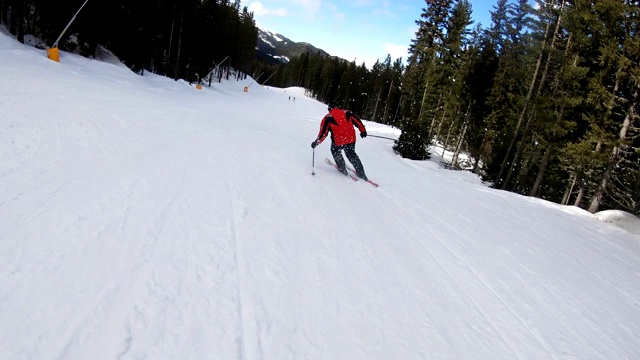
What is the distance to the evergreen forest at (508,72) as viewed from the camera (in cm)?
1438

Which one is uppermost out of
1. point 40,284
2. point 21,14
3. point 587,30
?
point 587,30

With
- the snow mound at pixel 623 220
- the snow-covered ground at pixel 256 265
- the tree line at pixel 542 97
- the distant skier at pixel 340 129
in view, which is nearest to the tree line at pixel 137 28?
the snow-covered ground at pixel 256 265

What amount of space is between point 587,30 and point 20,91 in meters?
23.7

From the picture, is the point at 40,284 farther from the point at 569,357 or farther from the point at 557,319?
the point at 557,319

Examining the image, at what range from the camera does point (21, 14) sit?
18.7 meters

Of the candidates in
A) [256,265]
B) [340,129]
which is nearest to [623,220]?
[340,129]

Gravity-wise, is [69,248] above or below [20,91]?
below

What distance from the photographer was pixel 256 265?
3.82 metres

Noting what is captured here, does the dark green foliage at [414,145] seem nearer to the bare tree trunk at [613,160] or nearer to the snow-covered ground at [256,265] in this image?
the bare tree trunk at [613,160]

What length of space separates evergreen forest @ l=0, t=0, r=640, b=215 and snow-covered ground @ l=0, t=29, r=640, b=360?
9099 mm

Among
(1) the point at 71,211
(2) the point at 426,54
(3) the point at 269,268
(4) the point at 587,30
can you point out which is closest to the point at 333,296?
(3) the point at 269,268

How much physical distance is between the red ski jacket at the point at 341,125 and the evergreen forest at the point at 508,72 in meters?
11.0

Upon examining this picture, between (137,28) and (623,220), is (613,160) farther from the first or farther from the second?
(137,28)

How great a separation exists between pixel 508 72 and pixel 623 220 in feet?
65.5
